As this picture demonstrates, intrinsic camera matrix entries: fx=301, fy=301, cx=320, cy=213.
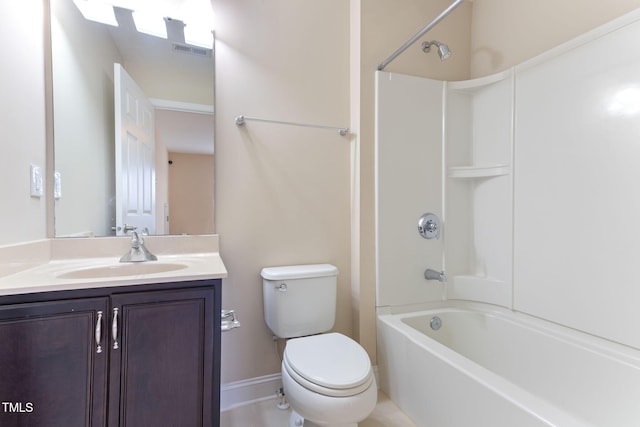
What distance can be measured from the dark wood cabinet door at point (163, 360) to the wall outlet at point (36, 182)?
66 cm

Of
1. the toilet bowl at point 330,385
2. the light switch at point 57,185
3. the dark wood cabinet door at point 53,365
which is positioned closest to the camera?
the dark wood cabinet door at point 53,365

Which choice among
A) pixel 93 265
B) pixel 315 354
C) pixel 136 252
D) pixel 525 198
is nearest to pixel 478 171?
pixel 525 198

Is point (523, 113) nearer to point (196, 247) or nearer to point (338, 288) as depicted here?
point (338, 288)

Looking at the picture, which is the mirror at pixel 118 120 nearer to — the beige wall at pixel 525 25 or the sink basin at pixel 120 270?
the sink basin at pixel 120 270

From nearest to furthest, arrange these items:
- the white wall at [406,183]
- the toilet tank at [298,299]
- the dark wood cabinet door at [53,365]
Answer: the dark wood cabinet door at [53,365]
the toilet tank at [298,299]
the white wall at [406,183]

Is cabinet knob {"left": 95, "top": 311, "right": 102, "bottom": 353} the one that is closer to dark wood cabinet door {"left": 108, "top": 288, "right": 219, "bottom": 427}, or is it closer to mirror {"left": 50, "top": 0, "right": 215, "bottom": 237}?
dark wood cabinet door {"left": 108, "top": 288, "right": 219, "bottom": 427}

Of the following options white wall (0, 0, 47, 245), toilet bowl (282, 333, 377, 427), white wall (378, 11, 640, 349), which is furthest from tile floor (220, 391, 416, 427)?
white wall (0, 0, 47, 245)

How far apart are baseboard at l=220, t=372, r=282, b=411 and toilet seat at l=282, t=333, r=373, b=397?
0.51 meters

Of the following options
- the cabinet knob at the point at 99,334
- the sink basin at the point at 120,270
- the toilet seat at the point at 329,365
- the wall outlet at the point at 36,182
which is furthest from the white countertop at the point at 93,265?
the toilet seat at the point at 329,365

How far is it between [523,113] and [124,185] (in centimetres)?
219

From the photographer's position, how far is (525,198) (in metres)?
1.71

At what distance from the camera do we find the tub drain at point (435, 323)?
72.5 inches

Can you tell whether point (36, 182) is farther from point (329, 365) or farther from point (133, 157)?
point (329, 365)

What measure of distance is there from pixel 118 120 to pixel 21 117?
0.36 metres
